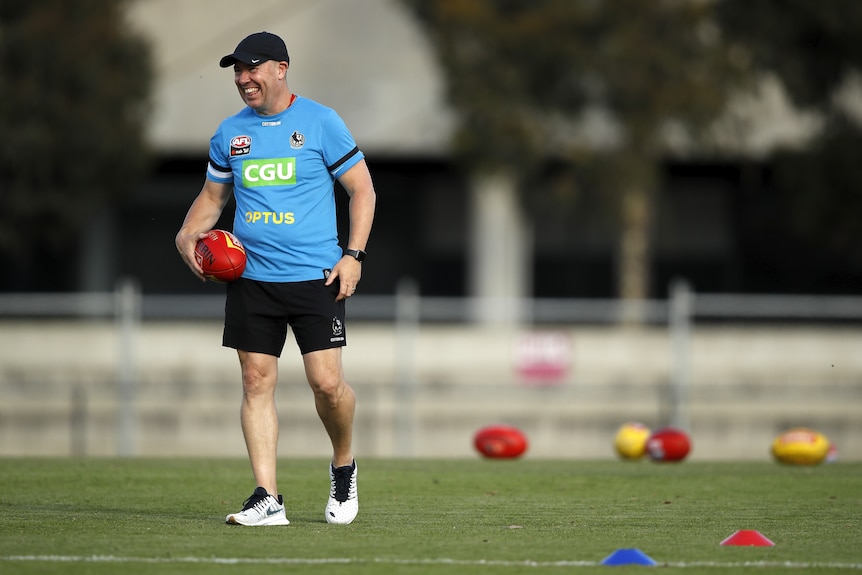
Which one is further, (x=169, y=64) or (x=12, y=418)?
(x=169, y=64)

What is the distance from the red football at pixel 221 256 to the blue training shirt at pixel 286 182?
0.33 ft

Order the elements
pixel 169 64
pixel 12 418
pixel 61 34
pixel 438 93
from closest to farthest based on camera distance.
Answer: pixel 12 418, pixel 61 34, pixel 438 93, pixel 169 64

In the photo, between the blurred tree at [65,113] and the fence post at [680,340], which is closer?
the fence post at [680,340]

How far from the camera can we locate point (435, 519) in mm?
7883

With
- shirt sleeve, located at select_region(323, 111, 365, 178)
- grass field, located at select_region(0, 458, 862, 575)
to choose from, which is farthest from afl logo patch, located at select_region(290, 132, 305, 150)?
grass field, located at select_region(0, 458, 862, 575)

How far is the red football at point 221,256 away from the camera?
24.3ft

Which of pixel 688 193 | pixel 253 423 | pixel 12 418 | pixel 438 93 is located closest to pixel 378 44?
pixel 438 93

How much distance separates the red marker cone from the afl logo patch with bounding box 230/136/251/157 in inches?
115

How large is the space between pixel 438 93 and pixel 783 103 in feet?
19.8

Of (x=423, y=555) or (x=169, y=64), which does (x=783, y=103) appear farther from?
(x=423, y=555)

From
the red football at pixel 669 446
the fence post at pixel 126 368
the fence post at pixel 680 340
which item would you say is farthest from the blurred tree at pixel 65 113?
the red football at pixel 669 446

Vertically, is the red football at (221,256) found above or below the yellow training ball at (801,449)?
below

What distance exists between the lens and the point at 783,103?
1070 inches

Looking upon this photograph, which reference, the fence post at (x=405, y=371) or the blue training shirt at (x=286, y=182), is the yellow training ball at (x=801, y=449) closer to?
the blue training shirt at (x=286, y=182)
